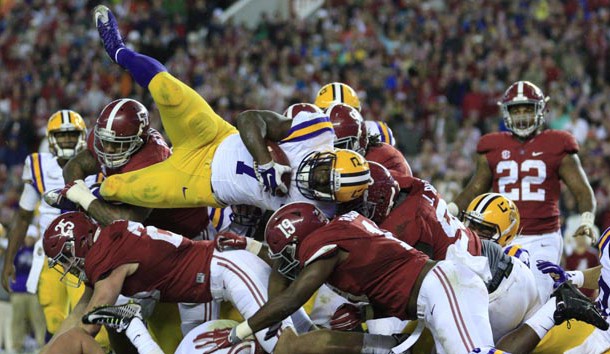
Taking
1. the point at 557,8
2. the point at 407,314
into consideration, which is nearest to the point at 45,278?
the point at 407,314

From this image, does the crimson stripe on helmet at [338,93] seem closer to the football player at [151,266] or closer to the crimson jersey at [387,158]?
the crimson jersey at [387,158]

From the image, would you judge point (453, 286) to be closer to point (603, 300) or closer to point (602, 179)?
point (603, 300)

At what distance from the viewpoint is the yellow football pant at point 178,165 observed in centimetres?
662

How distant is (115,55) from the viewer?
7320 mm

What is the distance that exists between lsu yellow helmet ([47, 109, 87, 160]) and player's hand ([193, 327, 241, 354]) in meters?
3.26

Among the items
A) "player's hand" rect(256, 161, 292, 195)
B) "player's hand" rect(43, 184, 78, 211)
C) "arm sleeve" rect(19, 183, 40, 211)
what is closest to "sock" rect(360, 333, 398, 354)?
"player's hand" rect(256, 161, 292, 195)

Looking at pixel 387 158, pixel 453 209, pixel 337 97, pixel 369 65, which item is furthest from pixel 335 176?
pixel 369 65

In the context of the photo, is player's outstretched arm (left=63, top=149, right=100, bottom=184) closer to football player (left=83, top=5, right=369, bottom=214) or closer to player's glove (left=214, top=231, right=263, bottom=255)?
football player (left=83, top=5, right=369, bottom=214)

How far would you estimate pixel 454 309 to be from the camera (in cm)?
562

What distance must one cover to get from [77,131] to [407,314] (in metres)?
4.02

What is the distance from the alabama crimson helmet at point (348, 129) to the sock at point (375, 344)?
1481mm

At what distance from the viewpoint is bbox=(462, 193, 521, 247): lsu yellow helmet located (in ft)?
22.8

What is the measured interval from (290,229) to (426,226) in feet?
3.03

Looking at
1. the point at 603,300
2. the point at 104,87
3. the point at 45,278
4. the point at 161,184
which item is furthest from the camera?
the point at 104,87
